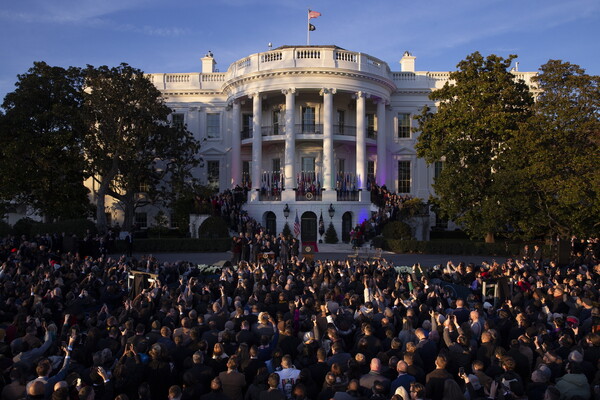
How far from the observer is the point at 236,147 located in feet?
125

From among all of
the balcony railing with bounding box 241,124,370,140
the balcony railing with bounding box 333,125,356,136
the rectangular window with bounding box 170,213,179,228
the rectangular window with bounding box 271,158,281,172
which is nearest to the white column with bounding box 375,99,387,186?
the balcony railing with bounding box 241,124,370,140

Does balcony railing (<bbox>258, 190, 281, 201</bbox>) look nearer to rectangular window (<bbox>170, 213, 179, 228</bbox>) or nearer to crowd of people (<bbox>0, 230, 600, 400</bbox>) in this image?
rectangular window (<bbox>170, 213, 179, 228</bbox>)

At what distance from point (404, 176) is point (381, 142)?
182 inches

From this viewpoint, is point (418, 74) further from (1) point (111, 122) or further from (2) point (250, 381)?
(2) point (250, 381)

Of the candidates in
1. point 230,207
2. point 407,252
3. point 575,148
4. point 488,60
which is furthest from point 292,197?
point 575,148

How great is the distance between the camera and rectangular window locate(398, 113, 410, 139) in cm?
4088

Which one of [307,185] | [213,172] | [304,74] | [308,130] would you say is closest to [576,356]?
[307,185]

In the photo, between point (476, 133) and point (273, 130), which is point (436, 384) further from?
point (273, 130)

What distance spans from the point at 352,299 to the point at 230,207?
947 inches

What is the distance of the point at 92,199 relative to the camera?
40.3 meters

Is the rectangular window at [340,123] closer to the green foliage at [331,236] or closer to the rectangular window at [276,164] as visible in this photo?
the rectangular window at [276,164]

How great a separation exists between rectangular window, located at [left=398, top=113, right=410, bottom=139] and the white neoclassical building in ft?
0.34

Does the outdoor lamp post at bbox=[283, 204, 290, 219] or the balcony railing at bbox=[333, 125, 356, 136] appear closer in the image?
the outdoor lamp post at bbox=[283, 204, 290, 219]

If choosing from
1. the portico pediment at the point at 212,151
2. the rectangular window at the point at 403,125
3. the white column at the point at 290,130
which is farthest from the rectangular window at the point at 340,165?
the portico pediment at the point at 212,151
